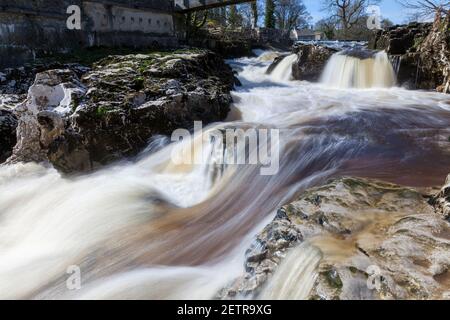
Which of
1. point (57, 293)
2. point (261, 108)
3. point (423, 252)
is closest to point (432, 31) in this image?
point (261, 108)

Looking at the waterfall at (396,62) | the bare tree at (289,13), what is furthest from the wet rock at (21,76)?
the bare tree at (289,13)

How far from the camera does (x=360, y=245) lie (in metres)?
3.10

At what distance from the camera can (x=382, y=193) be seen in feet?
13.1

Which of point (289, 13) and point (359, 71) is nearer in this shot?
point (359, 71)

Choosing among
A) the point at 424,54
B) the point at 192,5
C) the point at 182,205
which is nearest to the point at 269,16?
the point at 192,5

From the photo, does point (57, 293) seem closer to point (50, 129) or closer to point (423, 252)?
point (423, 252)

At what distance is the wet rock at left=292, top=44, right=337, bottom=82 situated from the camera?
1318 cm

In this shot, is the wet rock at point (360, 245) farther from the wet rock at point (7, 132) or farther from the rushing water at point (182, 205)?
the wet rock at point (7, 132)

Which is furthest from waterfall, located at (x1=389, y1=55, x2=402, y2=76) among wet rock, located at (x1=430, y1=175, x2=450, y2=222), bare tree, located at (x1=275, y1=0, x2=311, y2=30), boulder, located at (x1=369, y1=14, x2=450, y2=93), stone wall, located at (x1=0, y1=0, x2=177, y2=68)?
bare tree, located at (x1=275, y1=0, x2=311, y2=30)

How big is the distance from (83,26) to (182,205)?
8.74 m

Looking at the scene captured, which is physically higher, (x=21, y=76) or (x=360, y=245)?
(x=21, y=76)

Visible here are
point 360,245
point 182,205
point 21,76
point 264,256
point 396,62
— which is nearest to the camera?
point 360,245

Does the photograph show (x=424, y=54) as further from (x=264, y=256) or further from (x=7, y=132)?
(x=7, y=132)

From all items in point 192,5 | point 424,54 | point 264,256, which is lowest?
point 264,256
